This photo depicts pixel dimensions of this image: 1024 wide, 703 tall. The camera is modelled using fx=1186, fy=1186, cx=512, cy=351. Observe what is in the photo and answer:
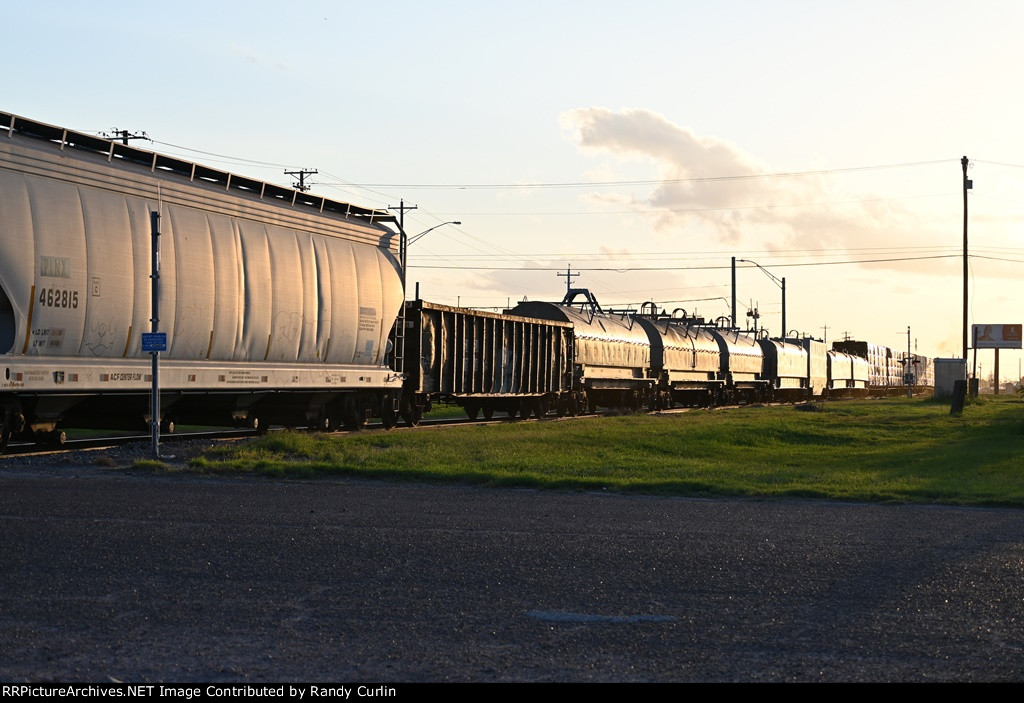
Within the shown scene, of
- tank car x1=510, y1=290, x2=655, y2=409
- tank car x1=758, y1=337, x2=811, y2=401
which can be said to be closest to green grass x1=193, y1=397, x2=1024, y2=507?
tank car x1=510, y1=290, x2=655, y2=409

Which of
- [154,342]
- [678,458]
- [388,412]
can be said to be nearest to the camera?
[154,342]

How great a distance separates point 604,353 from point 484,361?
11.2m

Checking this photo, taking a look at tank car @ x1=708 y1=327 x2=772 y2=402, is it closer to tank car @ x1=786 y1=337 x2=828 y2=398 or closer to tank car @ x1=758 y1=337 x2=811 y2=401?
tank car @ x1=758 y1=337 x2=811 y2=401

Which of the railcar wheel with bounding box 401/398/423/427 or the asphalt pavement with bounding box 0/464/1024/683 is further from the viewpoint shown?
the railcar wheel with bounding box 401/398/423/427

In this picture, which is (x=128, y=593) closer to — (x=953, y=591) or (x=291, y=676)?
(x=291, y=676)

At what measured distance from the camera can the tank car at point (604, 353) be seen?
40.6 metres

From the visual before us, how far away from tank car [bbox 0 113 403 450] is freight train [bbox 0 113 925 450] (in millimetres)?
30

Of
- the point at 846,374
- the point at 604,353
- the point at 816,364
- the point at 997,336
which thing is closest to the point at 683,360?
the point at 604,353

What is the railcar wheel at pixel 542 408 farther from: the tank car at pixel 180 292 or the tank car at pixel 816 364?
the tank car at pixel 816 364

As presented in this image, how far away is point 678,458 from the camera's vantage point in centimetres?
2319

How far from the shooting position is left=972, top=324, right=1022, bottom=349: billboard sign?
287ft

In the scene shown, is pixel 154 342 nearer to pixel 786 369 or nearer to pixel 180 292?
pixel 180 292
